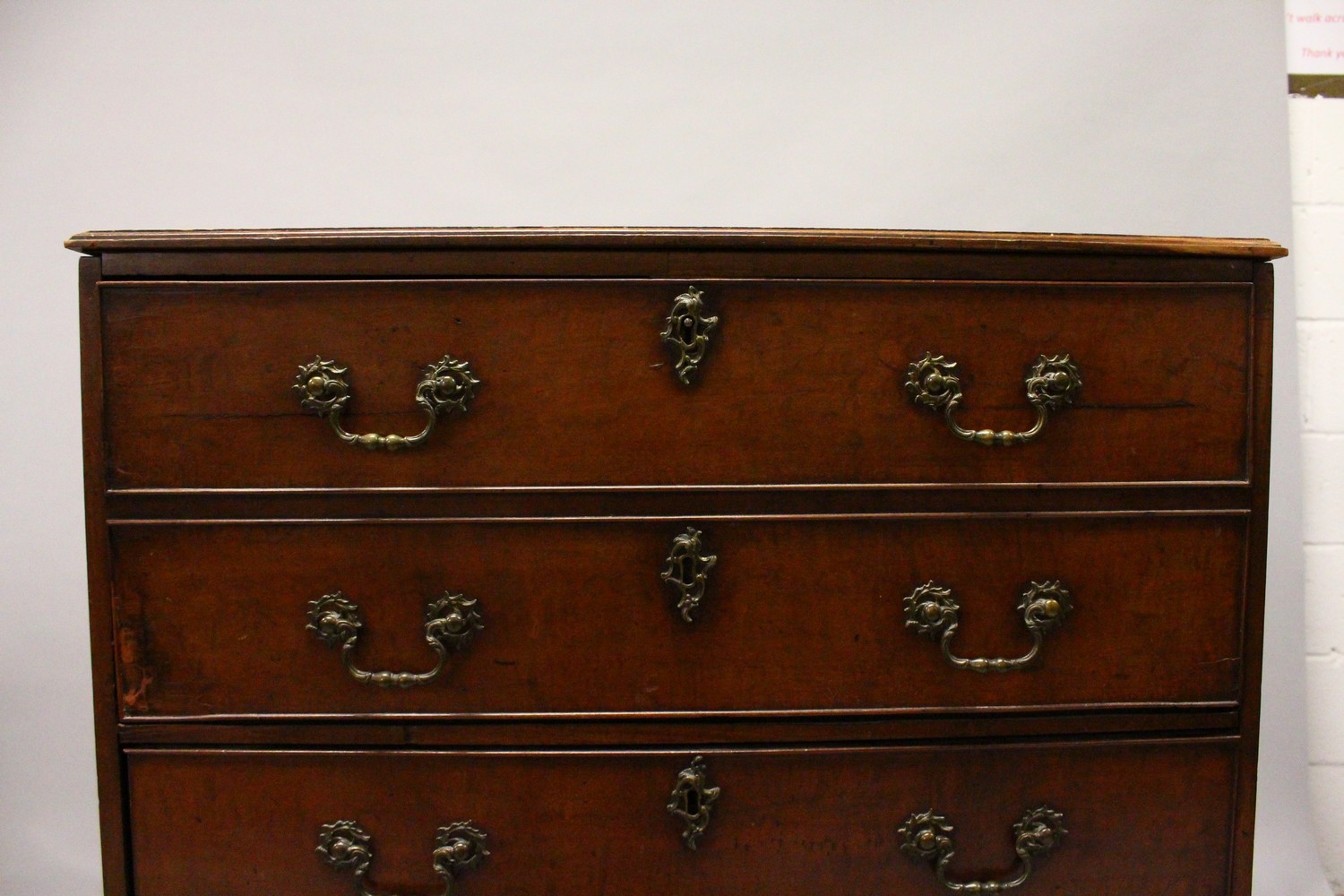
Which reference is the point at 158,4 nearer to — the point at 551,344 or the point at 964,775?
the point at 551,344

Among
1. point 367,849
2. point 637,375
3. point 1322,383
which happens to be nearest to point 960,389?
point 637,375

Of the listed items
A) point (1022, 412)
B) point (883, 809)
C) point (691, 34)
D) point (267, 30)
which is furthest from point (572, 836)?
point (267, 30)

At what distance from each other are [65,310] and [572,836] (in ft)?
5.25

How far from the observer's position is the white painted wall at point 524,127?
1.83m

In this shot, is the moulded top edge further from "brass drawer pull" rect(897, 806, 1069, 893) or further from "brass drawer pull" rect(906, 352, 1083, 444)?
"brass drawer pull" rect(897, 806, 1069, 893)

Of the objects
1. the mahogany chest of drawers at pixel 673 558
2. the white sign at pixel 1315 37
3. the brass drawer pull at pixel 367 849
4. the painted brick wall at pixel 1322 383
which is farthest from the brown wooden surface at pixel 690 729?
the white sign at pixel 1315 37

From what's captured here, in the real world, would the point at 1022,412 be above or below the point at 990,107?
below

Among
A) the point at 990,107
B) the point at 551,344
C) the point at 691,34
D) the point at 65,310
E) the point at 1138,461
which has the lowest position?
the point at 1138,461

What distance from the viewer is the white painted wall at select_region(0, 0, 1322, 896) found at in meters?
1.83

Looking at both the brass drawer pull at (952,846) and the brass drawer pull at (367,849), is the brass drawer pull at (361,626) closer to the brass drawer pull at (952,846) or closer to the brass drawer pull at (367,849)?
the brass drawer pull at (367,849)

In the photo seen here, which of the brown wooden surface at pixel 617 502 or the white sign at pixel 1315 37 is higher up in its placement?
the white sign at pixel 1315 37

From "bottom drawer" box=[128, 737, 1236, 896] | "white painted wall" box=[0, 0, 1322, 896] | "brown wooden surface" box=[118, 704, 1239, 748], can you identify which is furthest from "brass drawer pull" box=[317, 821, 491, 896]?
"white painted wall" box=[0, 0, 1322, 896]

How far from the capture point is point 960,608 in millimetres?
1091

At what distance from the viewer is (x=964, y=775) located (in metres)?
1.11
